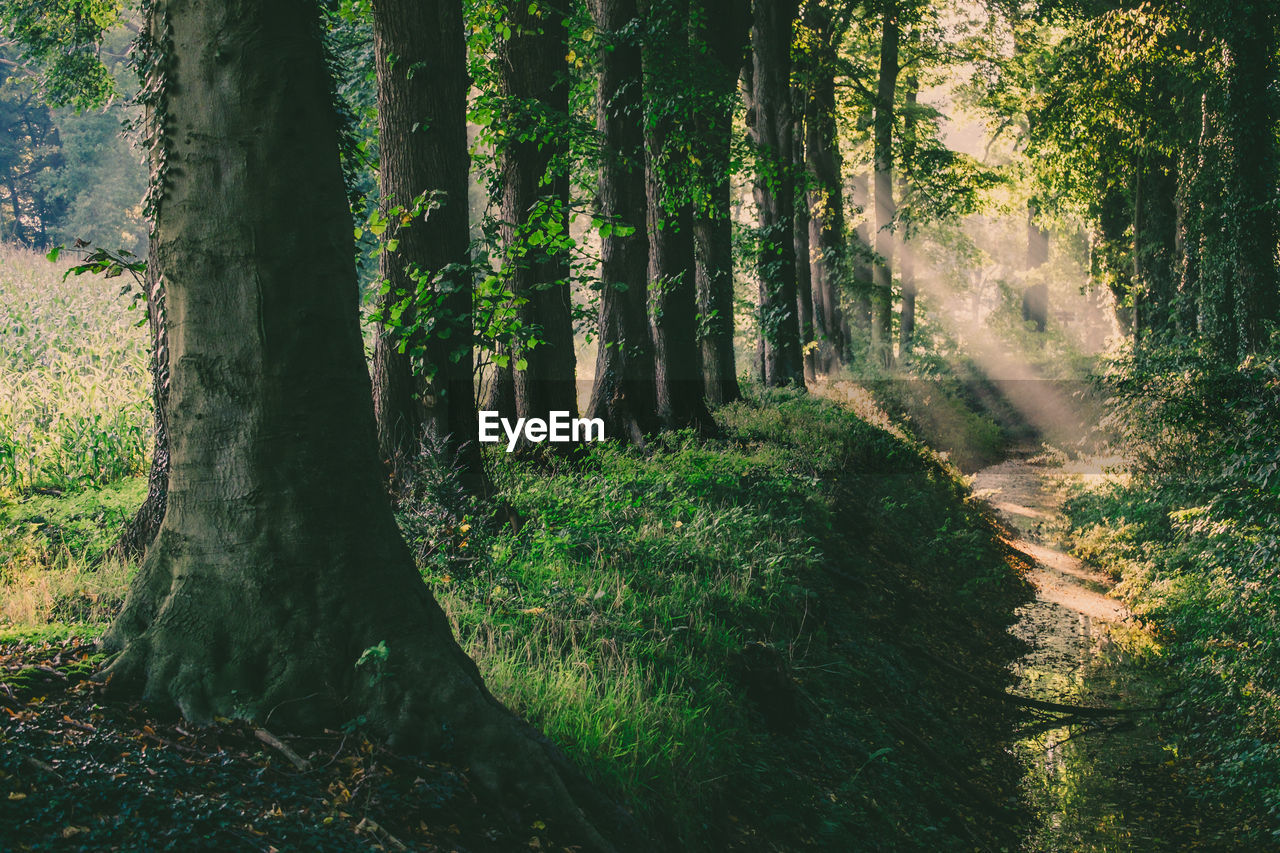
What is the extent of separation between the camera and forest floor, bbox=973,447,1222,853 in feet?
19.9

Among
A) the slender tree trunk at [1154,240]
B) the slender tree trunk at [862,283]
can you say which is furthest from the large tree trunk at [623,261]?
the slender tree trunk at [862,283]

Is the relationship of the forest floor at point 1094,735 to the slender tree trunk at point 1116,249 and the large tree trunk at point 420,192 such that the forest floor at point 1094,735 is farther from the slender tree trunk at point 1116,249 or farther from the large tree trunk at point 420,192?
the slender tree trunk at point 1116,249

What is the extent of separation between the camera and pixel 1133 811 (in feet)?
20.8

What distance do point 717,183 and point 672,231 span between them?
1.46 metres

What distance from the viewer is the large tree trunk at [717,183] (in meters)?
13.3

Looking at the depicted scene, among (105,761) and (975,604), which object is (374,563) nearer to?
(105,761)

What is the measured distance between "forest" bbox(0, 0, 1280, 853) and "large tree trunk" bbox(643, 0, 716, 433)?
86 mm

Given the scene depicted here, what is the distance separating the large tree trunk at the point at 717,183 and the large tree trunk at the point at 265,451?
10138 millimetres

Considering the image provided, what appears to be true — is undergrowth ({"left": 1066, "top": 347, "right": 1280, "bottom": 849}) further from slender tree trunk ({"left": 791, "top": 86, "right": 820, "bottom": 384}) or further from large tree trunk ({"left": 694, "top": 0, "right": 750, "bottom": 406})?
slender tree trunk ({"left": 791, "top": 86, "right": 820, "bottom": 384})

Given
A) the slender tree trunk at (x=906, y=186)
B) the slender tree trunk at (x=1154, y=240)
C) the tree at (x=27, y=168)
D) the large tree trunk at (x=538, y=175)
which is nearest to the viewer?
the large tree trunk at (x=538, y=175)

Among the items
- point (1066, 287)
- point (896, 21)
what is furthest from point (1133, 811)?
point (1066, 287)

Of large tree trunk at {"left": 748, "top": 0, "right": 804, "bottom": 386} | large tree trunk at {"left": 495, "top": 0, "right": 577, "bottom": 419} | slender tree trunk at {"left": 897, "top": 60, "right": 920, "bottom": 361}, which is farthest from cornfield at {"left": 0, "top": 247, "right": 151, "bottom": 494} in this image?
slender tree trunk at {"left": 897, "top": 60, "right": 920, "bottom": 361}

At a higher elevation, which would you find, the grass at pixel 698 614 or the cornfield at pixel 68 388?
the cornfield at pixel 68 388

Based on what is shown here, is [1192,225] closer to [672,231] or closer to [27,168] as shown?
[672,231]
